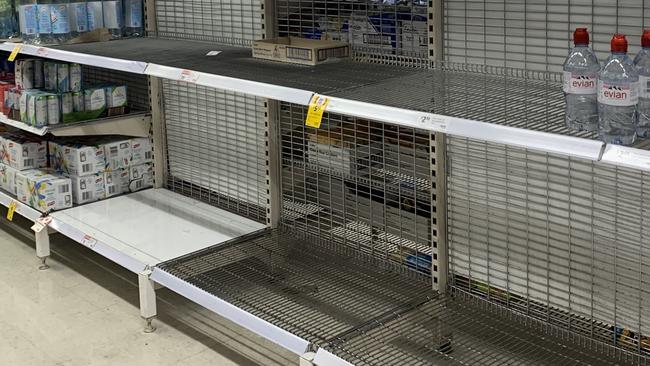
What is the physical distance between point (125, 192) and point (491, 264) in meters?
2.20

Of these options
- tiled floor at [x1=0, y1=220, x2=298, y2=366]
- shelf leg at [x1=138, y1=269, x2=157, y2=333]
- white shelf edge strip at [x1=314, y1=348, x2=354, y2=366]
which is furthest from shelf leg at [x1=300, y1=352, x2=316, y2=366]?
shelf leg at [x1=138, y1=269, x2=157, y2=333]

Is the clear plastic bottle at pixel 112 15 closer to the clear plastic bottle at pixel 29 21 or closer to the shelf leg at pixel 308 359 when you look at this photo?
the clear plastic bottle at pixel 29 21

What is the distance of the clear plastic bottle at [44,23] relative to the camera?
3.92m

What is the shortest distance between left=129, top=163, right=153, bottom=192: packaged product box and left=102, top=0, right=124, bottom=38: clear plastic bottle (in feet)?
2.30

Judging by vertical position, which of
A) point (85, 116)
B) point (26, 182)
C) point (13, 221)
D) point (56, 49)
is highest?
point (56, 49)

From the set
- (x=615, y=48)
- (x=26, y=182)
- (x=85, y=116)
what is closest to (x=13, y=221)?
(x=26, y=182)

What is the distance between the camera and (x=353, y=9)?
314 centimetres

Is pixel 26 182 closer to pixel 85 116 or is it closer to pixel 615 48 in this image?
pixel 85 116

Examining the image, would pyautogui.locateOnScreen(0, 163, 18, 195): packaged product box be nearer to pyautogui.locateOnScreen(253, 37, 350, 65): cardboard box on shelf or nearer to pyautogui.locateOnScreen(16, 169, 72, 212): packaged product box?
pyautogui.locateOnScreen(16, 169, 72, 212): packaged product box

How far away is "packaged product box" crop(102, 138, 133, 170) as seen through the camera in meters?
4.14

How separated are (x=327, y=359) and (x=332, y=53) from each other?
122 cm

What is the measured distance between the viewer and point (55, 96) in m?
4.00

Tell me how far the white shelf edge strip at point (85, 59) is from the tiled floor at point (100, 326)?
3.50 feet

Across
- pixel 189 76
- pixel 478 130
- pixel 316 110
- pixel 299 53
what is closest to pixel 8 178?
pixel 189 76
